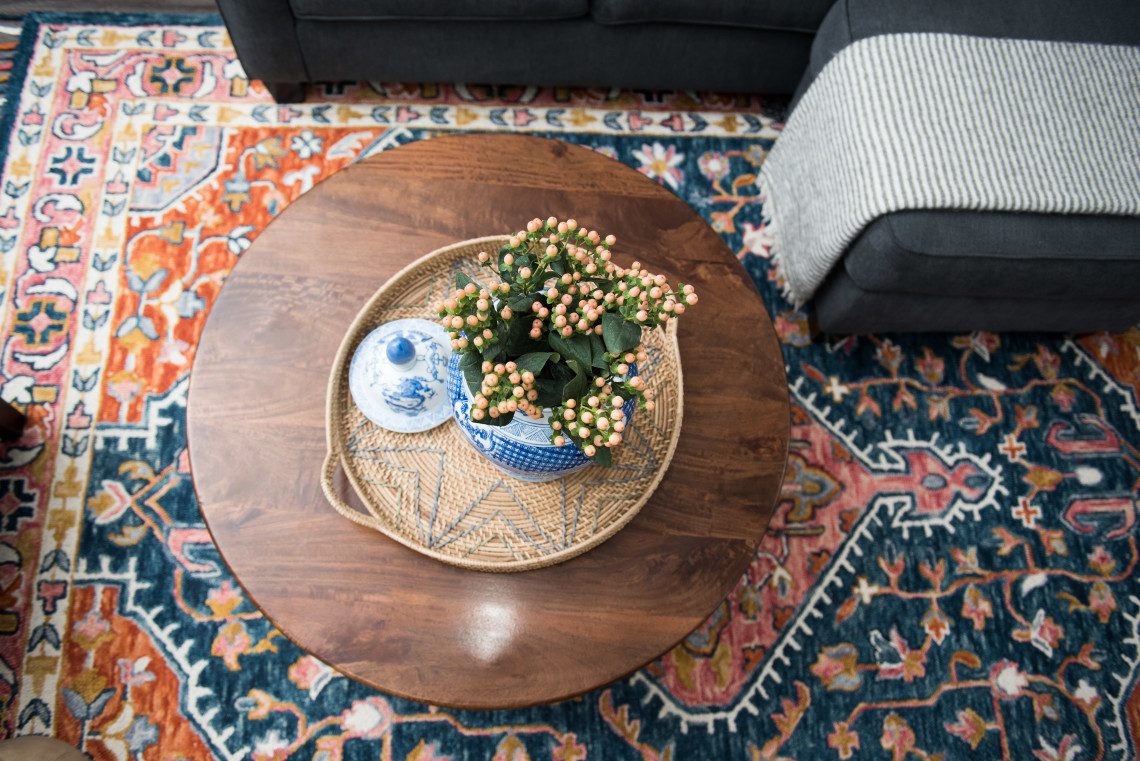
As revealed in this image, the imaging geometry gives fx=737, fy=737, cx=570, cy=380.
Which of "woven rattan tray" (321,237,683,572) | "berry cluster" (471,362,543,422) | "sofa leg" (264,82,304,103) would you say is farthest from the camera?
"sofa leg" (264,82,304,103)

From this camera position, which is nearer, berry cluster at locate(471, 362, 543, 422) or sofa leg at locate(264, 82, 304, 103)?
berry cluster at locate(471, 362, 543, 422)

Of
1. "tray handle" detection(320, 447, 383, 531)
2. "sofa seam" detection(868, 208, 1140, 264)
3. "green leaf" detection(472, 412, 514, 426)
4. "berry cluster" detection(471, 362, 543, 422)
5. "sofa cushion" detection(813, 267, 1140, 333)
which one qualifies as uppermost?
"sofa seam" detection(868, 208, 1140, 264)

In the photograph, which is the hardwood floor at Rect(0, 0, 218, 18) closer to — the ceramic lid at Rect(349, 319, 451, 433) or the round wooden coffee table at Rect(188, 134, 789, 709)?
the round wooden coffee table at Rect(188, 134, 789, 709)

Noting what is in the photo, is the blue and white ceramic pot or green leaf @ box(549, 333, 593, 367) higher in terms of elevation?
green leaf @ box(549, 333, 593, 367)

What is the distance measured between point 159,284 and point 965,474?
5.23 ft

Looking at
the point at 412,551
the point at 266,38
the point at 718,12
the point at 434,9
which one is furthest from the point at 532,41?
the point at 412,551

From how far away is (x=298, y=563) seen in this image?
88 centimetres

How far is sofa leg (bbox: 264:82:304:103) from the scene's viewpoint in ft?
5.03

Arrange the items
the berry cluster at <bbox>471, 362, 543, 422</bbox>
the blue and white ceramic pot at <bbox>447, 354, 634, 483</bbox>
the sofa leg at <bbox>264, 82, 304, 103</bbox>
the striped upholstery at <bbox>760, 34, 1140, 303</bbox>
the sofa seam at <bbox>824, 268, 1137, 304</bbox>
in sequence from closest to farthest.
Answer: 1. the berry cluster at <bbox>471, 362, 543, 422</bbox>
2. the blue and white ceramic pot at <bbox>447, 354, 634, 483</bbox>
3. the striped upholstery at <bbox>760, 34, 1140, 303</bbox>
4. the sofa seam at <bbox>824, 268, 1137, 304</bbox>
5. the sofa leg at <bbox>264, 82, 304, 103</bbox>

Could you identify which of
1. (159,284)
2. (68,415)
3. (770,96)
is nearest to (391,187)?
(159,284)

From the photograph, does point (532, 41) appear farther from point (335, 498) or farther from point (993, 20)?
point (335, 498)

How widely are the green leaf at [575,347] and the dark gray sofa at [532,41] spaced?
90 centimetres

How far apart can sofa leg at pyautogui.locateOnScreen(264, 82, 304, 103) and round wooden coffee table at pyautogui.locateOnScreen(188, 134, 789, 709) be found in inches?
24.8

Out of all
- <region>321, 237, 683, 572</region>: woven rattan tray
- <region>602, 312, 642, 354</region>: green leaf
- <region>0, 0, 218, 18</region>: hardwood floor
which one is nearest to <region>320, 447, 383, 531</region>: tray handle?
<region>321, 237, 683, 572</region>: woven rattan tray
